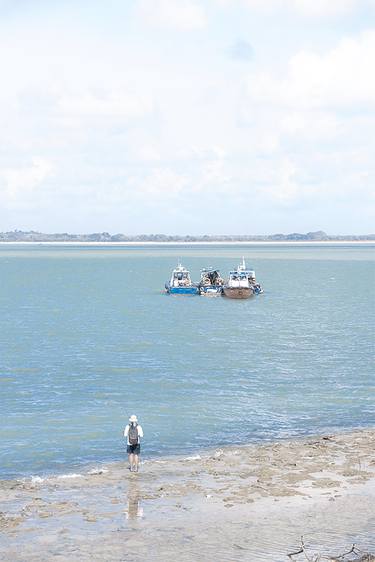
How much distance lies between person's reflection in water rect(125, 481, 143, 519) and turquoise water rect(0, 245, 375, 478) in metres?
3.70

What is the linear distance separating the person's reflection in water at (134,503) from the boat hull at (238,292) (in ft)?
229

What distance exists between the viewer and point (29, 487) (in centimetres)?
2414

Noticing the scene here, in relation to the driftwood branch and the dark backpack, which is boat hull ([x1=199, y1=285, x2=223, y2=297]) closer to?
the dark backpack

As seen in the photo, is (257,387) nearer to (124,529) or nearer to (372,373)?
(372,373)

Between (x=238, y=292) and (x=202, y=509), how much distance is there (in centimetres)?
7270

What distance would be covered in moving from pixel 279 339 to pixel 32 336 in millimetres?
20134

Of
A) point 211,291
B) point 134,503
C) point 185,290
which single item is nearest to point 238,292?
point 211,291

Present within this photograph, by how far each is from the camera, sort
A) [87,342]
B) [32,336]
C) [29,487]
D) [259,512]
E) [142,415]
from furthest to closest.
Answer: [32,336] → [87,342] → [142,415] → [29,487] → [259,512]

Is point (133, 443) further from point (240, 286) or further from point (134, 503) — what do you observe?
point (240, 286)

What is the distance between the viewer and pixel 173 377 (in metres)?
43.7

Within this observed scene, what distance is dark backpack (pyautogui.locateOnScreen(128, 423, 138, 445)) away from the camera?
25.4 m

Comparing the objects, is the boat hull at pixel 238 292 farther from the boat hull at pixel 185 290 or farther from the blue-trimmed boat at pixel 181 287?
the blue-trimmed boat at pixel 181 287

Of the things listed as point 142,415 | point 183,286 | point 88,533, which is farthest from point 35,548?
point 183,286

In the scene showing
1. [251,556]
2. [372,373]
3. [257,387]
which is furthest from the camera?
[372,373]
